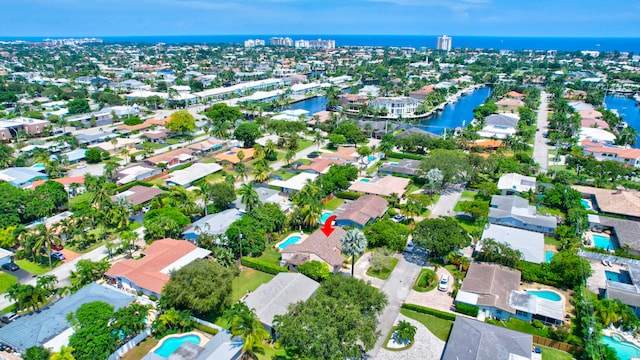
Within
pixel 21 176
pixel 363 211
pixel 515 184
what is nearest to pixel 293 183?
pixel 363 211

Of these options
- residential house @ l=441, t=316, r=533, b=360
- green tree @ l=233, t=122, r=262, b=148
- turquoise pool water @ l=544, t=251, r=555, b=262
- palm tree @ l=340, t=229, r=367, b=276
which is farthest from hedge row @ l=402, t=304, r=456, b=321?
green tree @ l=233, t=122, r=262, b=148

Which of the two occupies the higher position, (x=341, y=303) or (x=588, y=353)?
(x=341, y=303)

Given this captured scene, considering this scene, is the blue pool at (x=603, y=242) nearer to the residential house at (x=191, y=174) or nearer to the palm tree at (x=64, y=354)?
the palm tree at (x=64, y=354)

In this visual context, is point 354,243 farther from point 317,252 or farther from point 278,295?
point 278,295

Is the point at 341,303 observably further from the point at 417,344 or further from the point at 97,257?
the point at 97,257

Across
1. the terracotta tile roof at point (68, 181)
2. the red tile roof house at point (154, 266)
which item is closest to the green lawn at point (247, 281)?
the red tile roof house at point (154, 266)

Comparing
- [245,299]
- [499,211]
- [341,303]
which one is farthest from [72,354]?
[499,211]
